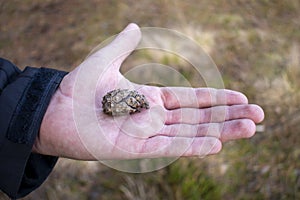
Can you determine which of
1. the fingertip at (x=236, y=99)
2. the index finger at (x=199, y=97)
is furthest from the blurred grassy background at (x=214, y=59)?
the fingertip at (x=236, y=99)

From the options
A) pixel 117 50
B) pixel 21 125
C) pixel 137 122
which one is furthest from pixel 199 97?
pixel 21 125

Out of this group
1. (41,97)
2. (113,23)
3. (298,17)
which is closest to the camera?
(41,97)

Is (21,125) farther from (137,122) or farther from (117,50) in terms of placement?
(117,50)

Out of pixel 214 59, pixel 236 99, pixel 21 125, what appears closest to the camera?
pixel 21 125

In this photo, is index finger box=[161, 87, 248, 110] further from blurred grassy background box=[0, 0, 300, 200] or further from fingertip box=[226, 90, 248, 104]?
blurred grassy background box=[0, 0, 300, 200]

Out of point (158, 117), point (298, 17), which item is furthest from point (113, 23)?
point (158, 117)

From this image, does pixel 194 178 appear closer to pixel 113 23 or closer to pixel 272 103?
pixel 272 103

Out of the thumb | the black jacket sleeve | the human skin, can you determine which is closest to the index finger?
the human skin

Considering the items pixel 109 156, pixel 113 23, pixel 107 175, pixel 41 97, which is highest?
pixel 41 97

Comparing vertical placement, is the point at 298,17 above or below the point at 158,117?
below
